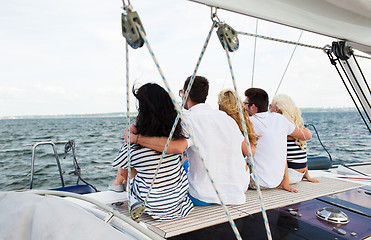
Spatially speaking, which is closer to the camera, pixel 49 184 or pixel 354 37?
pixel 354 37

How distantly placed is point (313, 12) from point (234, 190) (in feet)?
4.37

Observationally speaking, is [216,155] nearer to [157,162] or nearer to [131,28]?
[157,162]

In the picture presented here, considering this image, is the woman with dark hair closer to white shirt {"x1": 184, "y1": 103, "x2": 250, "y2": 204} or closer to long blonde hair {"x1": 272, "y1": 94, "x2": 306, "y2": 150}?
white shirt {"x1": 184, "y1": 103, "x2": 250, "y2": 204}

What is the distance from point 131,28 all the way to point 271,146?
1.90 metres

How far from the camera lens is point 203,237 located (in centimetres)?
160

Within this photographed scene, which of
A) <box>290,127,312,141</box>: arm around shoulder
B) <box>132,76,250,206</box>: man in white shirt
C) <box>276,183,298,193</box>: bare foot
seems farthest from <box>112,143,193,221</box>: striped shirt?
<box>290,127,312,141</box>: arm around shoulder

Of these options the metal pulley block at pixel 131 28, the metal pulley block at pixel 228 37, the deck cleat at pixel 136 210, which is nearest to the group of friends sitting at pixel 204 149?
the deck cleat at pixel 136 210

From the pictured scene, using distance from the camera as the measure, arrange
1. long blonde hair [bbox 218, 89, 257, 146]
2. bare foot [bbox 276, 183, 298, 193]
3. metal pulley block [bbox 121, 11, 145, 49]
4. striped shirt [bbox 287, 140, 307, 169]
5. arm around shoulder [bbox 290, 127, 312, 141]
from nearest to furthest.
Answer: metal pulley block [bbox 121, 11, 145, 49] → long blonde hair [bbox 218, 89, 257, 146] → bare foot [bbox 276, 183, 298, 193] → arm around shoulder [bbox 290, 127, 312, 141] → striped shirt [bbox 287, 140, 307, 169]

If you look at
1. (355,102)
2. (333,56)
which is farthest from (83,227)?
(355,102)

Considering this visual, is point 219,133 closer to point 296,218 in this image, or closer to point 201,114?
point 201,114

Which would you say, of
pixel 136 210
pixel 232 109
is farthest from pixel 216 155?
pixel 136 210

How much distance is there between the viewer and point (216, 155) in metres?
2.07

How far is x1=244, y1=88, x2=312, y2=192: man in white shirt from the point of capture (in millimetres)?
2496

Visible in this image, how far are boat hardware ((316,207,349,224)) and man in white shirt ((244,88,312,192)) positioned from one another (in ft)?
1.79
